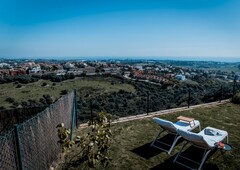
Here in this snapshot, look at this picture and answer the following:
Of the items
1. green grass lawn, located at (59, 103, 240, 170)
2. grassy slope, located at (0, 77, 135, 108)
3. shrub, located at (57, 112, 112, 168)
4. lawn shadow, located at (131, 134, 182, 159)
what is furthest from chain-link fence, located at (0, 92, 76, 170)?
grassy slope, located at (0, 77, 135, 108)

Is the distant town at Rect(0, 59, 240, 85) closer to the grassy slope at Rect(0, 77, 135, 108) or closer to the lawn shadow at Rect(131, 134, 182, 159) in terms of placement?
the grassy slope at Rect(0, 77, 135, 108)

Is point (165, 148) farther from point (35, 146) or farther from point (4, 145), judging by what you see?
point (4, 145)

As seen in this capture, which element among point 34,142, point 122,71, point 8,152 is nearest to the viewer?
point 8,152

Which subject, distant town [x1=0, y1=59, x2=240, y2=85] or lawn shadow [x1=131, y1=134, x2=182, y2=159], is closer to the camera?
lawn shadow [x1=131, y1=134, x2=182, y2=159]

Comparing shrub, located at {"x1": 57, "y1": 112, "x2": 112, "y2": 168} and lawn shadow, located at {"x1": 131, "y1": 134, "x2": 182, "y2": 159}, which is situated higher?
shrub, located at {"x1": 57, "y1": 112, "x2": 112, "y2": 168}

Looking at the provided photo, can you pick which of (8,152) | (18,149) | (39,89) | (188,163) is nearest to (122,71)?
(39,89)

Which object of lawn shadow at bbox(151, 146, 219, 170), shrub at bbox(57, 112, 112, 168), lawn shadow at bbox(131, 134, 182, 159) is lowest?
lawn shadow at bbox(131, 134, 182, 159)

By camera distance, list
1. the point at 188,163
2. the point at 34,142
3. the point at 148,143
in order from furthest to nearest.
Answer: the point at 148,143 < the point at 188,163 < the point at 34,142

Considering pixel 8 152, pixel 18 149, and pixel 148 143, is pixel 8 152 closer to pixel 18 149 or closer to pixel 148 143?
pixel 18 149
